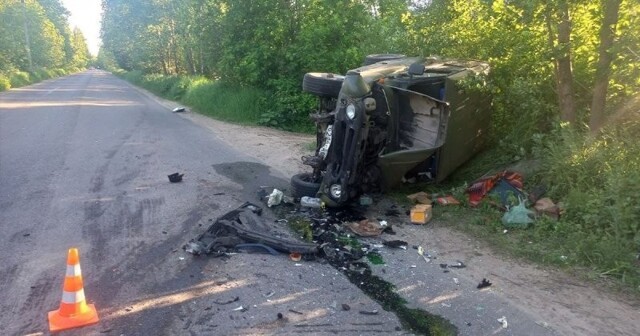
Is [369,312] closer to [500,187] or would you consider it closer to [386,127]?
[386,127]

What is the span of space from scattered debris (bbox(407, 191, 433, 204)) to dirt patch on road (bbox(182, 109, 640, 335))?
0.58 m

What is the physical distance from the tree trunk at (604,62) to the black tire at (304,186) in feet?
12.7

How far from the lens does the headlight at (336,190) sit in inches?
240

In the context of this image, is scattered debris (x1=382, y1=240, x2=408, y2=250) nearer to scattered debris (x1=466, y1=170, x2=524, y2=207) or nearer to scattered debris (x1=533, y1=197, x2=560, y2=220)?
scattered debris (x1=466, y1=170, x2=524, y2=207)

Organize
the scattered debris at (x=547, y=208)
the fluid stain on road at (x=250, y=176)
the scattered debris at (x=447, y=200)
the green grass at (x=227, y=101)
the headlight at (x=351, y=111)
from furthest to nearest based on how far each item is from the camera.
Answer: the green grass at (x=227, y=101) < the fluid stain on road at (x=250, y=176) < the scattered debris at (x=447, y=200) < the headlight at (x=351, y=111) < the scattered debris at (x=547, y=208)

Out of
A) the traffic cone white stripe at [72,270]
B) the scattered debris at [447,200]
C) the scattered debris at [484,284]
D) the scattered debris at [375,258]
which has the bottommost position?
the scattered debris at [375,258]

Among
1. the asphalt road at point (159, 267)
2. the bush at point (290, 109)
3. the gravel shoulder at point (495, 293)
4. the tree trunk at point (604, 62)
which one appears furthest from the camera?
the bush at point (290, 109)

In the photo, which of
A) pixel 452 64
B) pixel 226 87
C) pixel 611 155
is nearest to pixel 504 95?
pixel 452 64

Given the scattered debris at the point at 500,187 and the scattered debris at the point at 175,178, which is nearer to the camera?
the scattered debris at the point at 500,187

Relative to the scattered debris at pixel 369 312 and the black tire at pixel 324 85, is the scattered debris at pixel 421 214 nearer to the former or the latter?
the black tire at pixel 324 85

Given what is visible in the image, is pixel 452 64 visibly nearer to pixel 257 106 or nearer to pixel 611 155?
pixel 611 155

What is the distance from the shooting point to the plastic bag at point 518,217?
5844mm

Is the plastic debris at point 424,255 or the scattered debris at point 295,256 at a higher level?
the scattered debris at point 295,256

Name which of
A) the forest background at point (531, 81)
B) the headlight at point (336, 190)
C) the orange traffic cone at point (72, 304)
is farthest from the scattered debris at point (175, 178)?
the forest background at point (531, 81)
